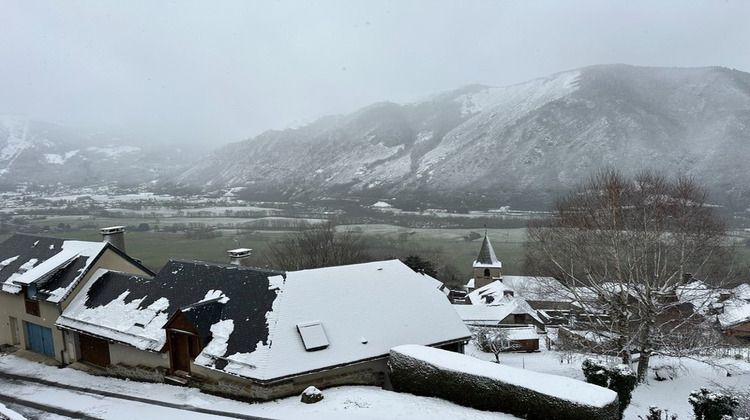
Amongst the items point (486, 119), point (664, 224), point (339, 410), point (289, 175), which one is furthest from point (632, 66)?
point (339, 410)

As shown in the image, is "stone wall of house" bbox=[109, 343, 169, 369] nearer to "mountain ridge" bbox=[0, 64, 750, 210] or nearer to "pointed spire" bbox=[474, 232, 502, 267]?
"pointed spire" bbox=[474, 232, 502, 267]

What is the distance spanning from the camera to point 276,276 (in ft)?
61.5

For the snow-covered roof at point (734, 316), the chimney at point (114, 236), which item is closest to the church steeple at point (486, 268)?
the snow-covered roof at point (734, 316)

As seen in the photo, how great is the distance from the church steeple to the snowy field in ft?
130

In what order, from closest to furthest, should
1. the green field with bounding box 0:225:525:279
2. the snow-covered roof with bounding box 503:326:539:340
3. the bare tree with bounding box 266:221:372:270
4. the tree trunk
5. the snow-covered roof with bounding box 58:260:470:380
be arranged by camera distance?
1. the snow-covered roof with bounding box 58:260:470:380
2. the tree trunk
3. the snow-covered roof with bounding box 503:326:539:340
4. the bare tree with bounding box 266:221:372:270
5. the green field with bounding box 0:225:525:279

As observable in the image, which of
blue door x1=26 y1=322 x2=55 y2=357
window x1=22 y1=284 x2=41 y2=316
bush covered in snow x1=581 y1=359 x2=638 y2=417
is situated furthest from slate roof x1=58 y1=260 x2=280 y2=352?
bush covered in snow x1=581 y1=359 x2=638 y2=417

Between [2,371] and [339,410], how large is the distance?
17825mm

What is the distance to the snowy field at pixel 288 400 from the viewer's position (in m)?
13.4

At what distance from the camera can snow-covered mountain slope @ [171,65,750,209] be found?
11300 centimetres

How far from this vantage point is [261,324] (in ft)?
54.2

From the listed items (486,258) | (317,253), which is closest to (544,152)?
(486,258)

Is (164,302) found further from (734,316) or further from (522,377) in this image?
(734,316)

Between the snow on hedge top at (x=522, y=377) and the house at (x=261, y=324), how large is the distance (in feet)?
7.13

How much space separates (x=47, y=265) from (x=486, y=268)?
51937 millimetres
